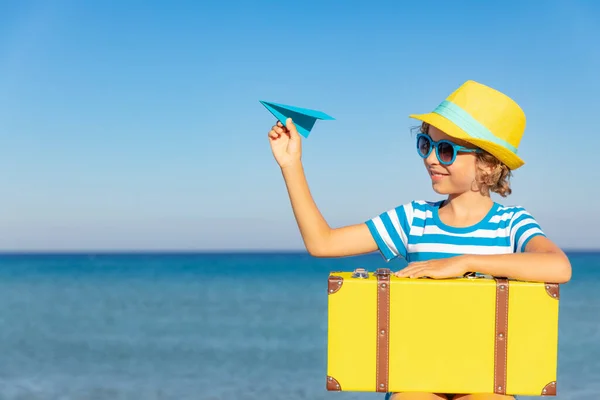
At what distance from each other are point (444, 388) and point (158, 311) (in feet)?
46.8

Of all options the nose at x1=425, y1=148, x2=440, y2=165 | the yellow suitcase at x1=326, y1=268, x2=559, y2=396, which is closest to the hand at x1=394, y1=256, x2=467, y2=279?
the yellow suitcase at x1=326, y1=268, x2=559, y2=396

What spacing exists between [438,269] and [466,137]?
58cm

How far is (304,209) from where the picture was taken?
3133 millimetres

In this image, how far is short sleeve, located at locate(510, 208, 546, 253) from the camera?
2.92 m

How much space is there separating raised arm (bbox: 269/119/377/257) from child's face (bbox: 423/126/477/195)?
14.9 inches

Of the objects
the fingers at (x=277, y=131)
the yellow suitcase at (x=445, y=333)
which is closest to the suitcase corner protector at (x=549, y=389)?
the yellow suitcase at (x=445, y=333)

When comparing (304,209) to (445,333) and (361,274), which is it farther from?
(445,333)

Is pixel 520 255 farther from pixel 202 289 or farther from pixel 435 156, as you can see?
pixel 202 289

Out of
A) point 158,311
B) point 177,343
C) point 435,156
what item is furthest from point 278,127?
point 158,311

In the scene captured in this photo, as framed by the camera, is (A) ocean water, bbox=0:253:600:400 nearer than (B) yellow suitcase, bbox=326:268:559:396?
No

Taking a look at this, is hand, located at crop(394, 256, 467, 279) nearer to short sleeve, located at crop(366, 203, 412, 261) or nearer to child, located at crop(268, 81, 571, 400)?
child, located at crop(268, 81, 571, 400)

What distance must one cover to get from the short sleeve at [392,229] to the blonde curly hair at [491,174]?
0.32 m

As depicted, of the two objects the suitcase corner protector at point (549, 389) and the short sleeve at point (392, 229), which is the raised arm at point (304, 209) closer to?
the short sleeve at point (392, 229)

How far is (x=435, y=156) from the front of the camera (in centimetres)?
310
